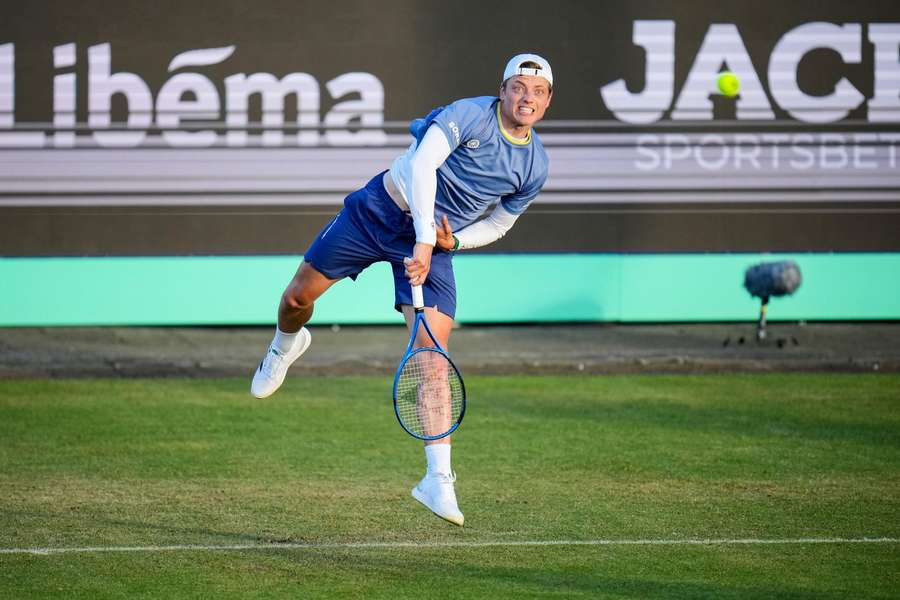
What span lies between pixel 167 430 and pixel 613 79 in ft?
20.9

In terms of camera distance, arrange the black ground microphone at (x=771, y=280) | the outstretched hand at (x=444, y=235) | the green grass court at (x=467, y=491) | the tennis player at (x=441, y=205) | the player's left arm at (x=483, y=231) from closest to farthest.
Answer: the green grass court at (x=467, y=491), the tennis player at (x=441, y=205), the outstretched hand at (x=444, y=235), the player's left arm at (x=483, y=231), the black ground microphone at (x=771, y=280)

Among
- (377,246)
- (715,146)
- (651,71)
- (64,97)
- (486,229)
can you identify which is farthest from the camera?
(715,146)

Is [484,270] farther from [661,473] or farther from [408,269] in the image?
[408,269]

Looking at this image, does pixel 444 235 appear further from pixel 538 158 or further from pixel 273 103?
pixel 273 103

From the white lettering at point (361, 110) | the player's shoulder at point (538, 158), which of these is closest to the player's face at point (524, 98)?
the player's shoulder at point (538, 158)

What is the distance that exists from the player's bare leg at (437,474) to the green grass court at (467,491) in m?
0.24

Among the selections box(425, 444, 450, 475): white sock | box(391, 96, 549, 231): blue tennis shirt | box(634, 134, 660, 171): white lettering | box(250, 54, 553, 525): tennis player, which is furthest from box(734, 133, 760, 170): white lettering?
box(425, 444, 450, 475): white sock

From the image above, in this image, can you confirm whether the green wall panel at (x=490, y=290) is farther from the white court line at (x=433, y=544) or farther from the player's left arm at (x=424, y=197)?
the player's left arm at (x=424, y=197)

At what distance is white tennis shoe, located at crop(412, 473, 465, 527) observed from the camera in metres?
5.68

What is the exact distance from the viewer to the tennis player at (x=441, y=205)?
579 centimetres

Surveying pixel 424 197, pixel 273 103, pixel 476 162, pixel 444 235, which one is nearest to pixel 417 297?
pixel 444 235

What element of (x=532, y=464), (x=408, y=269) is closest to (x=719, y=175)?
(x=532, y=464)

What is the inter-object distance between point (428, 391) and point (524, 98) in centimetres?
133

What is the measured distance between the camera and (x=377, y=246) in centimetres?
637
